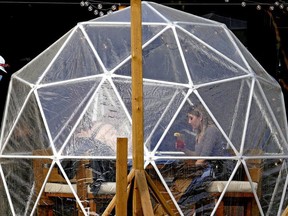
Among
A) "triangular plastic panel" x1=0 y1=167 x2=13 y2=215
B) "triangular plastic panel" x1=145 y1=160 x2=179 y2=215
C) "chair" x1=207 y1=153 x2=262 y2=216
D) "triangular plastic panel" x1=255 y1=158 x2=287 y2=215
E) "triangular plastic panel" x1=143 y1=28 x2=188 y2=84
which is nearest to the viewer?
"triangular plastic panel" x1=145 y1=160 x2=179 y2=215

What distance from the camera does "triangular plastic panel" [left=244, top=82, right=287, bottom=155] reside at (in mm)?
9462

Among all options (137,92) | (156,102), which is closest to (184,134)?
(156,102)

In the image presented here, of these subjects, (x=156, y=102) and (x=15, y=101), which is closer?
(x=156, y=102)

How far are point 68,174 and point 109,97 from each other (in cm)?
88

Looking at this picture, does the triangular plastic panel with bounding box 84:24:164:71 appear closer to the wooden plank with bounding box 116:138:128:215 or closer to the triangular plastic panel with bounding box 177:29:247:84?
the triangular plastic panel with bounding box 177:29:247:84

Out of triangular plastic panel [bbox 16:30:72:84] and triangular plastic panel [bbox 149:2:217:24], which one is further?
triangular plastic panel [bbox 149:2:217:24]

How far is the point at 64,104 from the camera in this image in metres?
9.37

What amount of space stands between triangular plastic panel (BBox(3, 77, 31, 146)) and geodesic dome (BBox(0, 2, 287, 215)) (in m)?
0.02

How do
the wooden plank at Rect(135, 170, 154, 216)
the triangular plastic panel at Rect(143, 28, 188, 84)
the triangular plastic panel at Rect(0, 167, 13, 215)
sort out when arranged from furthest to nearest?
the triangular plastic panel at Rect(0, 167, 13, 215), the triangular plastic panel at Rect(143, 28, 188, 84), the wooden plank at Rect(135, 170, 154, 216)

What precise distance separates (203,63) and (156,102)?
0.81 meters

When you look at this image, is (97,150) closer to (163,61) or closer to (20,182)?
(20,182)

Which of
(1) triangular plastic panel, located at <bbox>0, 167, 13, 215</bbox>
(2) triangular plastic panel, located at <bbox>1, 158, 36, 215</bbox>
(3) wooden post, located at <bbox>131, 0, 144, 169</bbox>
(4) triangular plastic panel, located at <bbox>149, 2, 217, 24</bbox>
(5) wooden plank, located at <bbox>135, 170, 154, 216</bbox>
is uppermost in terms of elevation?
(4) triangular plastic panel, located at <bbox>149, 2, 217, 24</bbox>

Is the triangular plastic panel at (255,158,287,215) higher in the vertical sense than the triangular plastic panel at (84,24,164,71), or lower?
lower

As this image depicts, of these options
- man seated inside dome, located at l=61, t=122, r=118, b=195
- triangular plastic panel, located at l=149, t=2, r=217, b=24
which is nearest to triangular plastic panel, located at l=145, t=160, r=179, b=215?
man seated inside dome, located at l=61, t=122, r=118, b=195
